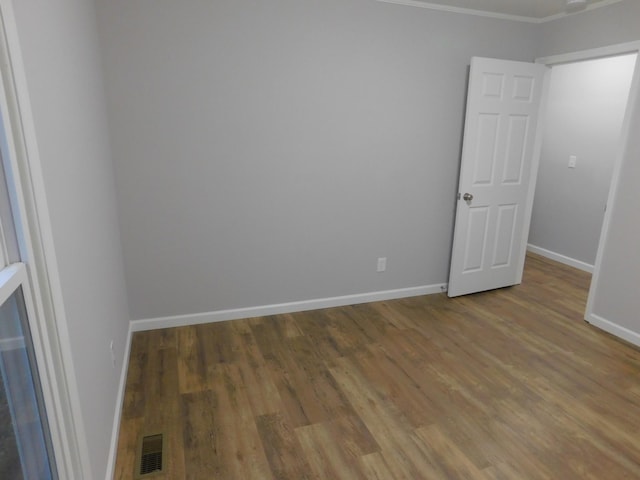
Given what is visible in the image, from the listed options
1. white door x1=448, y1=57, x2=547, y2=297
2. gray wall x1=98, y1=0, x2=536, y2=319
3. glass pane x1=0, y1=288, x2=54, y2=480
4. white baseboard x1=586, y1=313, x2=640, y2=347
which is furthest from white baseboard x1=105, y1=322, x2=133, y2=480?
white baseboard x1=586, y1=313, x2=640, y2=347

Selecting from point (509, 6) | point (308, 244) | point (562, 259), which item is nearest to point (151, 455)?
point (308, 244)

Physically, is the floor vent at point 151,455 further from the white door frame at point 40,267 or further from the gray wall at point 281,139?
the gray wall at point 281,139

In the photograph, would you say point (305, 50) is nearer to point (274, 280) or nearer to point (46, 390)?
point (274, 280)

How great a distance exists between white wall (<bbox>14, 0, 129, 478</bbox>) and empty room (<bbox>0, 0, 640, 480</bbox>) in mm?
17

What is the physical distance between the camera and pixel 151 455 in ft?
6.10

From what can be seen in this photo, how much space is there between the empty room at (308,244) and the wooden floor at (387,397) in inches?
0.6

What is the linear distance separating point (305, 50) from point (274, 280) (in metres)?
1.77

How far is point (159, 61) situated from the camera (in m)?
2.57

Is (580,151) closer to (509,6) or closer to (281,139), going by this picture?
(509,6)

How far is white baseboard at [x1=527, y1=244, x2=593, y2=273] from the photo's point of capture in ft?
14.6

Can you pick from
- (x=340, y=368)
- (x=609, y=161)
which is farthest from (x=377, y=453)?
(x=609, y=161)

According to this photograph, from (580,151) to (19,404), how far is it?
519 centimetres

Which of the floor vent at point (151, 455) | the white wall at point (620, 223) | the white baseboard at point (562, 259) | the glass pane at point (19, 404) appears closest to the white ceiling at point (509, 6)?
the white wall at point (620, 223)

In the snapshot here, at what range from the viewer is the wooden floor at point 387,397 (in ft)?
6.12
